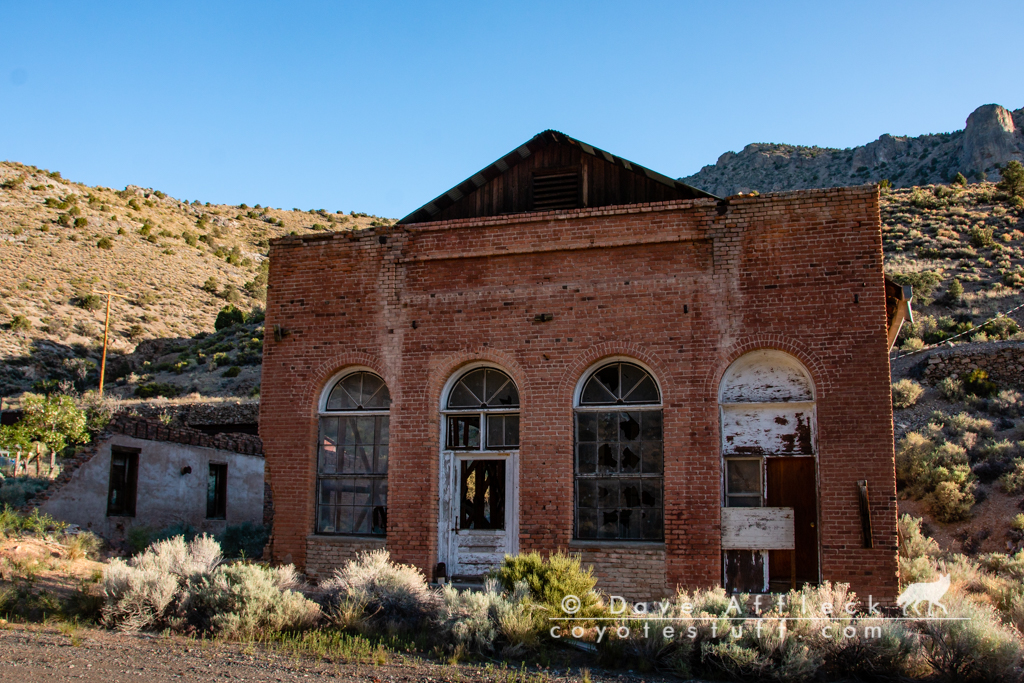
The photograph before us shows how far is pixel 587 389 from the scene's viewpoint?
1179 centimetres

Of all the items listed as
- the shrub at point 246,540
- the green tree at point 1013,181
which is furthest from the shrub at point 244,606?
the green tree at point 1013,181

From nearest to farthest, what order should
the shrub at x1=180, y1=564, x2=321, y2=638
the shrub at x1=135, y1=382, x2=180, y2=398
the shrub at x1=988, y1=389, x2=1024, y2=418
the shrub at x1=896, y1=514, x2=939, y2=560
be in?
the shrub at x1=180, y1=564, x2=321, y2=638, the shrub at x1=896, y1=514, x2=939, y2=560, the shrub at x1=988, y1=389, x2=1024, y2=418, the shrub at x1=135, y1=382, x2=180, y2=398

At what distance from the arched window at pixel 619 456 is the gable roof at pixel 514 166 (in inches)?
114

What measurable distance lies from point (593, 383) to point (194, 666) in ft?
21.0

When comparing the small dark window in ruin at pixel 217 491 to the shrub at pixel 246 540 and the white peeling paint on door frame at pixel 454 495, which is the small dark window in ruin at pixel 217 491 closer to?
the shrub at pixel 246 540

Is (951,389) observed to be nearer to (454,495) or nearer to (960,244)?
(960,244)

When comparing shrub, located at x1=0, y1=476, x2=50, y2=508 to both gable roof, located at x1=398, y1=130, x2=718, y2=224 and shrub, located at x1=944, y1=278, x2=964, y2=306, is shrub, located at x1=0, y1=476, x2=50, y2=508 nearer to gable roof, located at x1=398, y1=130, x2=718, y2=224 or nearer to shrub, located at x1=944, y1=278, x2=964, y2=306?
gable roof, located at x1=398, y1=130, x2=718, y2=224

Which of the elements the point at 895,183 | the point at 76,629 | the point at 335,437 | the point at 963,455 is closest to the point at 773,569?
the point at 335,437

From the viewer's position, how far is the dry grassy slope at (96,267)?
40812 millimetres

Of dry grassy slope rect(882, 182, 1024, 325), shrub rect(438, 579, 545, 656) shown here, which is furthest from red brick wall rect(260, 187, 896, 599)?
dry grassy slope rect(882, 182, 1024, 325)

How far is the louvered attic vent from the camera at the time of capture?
1267cm

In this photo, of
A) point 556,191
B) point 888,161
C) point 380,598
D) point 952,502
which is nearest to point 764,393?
point 556,191

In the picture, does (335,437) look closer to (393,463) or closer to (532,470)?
(393,463)

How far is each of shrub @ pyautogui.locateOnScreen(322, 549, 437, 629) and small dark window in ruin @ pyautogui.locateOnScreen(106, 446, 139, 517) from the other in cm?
976
